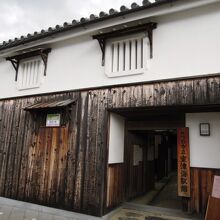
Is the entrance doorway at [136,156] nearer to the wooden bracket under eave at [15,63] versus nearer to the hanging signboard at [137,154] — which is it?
the hanging signboard at [137,154]

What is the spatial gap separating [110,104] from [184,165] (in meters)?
2.95

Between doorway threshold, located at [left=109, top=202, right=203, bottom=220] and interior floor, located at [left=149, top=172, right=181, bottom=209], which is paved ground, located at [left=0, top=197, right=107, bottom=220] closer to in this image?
doorway threshold, located at [left=109, top=202, right=203, bottom=220]

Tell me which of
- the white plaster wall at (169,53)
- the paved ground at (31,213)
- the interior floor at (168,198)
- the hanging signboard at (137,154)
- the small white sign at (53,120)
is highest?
the white plaster wall at (169,53)

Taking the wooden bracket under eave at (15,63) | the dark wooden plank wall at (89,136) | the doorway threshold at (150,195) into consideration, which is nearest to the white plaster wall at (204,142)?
the dark wooden plank wall at (89,136)

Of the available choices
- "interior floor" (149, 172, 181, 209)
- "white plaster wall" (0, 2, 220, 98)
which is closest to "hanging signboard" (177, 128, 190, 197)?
"interior floor" (149, 172, 181, 209)

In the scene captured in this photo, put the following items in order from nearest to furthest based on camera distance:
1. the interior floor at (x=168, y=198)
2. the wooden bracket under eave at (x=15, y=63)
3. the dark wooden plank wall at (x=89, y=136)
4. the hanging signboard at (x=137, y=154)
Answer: the dark wooden plank wall at (x=89, y=136), the interior floor at (x=168, y=198), the hanging signboard at (x=137, y=154), the wooden bracket under eave at (x=15, y=63)

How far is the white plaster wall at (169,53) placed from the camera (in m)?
5.88

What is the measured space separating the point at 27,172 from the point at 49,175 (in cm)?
109

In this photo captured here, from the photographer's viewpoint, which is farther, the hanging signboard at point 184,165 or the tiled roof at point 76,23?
the hanging signboard at point 184,165

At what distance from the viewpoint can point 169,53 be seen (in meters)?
6.32

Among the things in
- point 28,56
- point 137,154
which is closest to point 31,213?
point 137,154

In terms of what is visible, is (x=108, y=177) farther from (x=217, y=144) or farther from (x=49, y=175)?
(x=217, y=144)

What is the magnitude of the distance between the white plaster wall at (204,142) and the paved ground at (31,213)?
3.30 m

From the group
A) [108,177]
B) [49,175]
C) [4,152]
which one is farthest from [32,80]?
[108,177]
